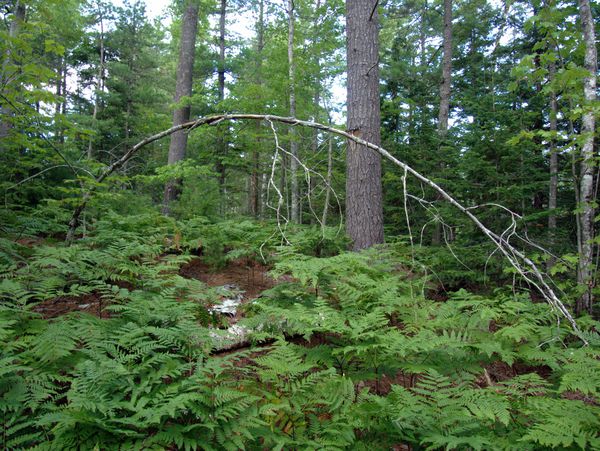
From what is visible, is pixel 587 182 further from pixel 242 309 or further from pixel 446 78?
pixel 446 78

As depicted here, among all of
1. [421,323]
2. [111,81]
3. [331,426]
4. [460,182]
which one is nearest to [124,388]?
[331,426]

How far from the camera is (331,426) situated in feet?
6.22

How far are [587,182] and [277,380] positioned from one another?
5214mm

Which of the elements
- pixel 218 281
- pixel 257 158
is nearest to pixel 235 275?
pixel 218 281

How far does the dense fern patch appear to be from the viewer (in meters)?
1.75

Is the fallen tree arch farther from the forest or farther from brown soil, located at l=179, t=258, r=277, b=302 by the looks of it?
brown soil, located at l=179, t=258, r=277, b=302

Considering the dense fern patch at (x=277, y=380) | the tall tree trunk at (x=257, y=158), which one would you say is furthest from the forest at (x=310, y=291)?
the tall tree trunk at (x=257, y=158)

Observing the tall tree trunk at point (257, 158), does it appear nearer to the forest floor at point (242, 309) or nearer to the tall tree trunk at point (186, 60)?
the tall tree trunk at point (186, 60)

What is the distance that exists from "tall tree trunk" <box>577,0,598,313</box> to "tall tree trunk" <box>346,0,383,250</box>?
268 cm

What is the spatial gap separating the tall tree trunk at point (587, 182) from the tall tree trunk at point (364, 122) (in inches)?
105

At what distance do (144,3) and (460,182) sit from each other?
18114 mm

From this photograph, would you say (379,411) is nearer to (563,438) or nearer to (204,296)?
(563,438)

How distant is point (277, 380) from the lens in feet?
6.99

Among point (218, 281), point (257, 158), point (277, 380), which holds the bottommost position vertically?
point (277, 380)
